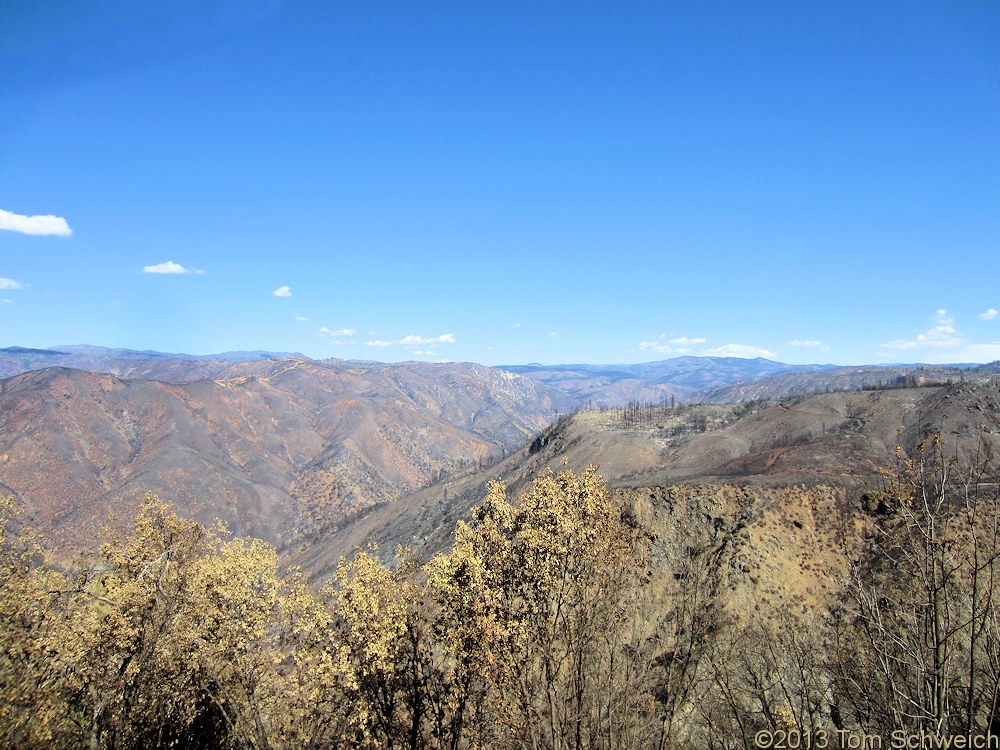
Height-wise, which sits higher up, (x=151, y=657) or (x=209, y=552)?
(x=209, y=552)

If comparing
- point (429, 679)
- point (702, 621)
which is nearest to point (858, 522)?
point (702, 621)

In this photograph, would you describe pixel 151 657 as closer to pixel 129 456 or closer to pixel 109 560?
pixel 109 560

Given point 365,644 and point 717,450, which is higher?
point 365,644

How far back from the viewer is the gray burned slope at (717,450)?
62438 mm

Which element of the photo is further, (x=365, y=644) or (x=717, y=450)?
(x=717, y=450)

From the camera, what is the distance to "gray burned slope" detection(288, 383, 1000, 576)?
205 ft

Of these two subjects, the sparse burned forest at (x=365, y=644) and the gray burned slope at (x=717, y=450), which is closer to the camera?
the sparse burned forest at (x=365, y=644)

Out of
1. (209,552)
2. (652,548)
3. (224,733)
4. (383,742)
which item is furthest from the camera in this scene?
(652,548)

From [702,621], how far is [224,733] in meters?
20.6

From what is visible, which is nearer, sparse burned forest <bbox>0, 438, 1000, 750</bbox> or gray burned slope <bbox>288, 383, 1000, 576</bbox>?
sparse burned forest <bbox>0, 438, 1000, 750</bbox>

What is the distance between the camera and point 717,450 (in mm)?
105812

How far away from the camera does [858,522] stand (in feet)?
151

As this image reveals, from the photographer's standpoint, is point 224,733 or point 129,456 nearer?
point 224,733

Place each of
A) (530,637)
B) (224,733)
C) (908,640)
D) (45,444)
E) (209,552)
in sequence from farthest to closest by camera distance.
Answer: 1. (45,444)
2. (209,552)
3. (224,733)
4. (530,637)
5. (908,640)
